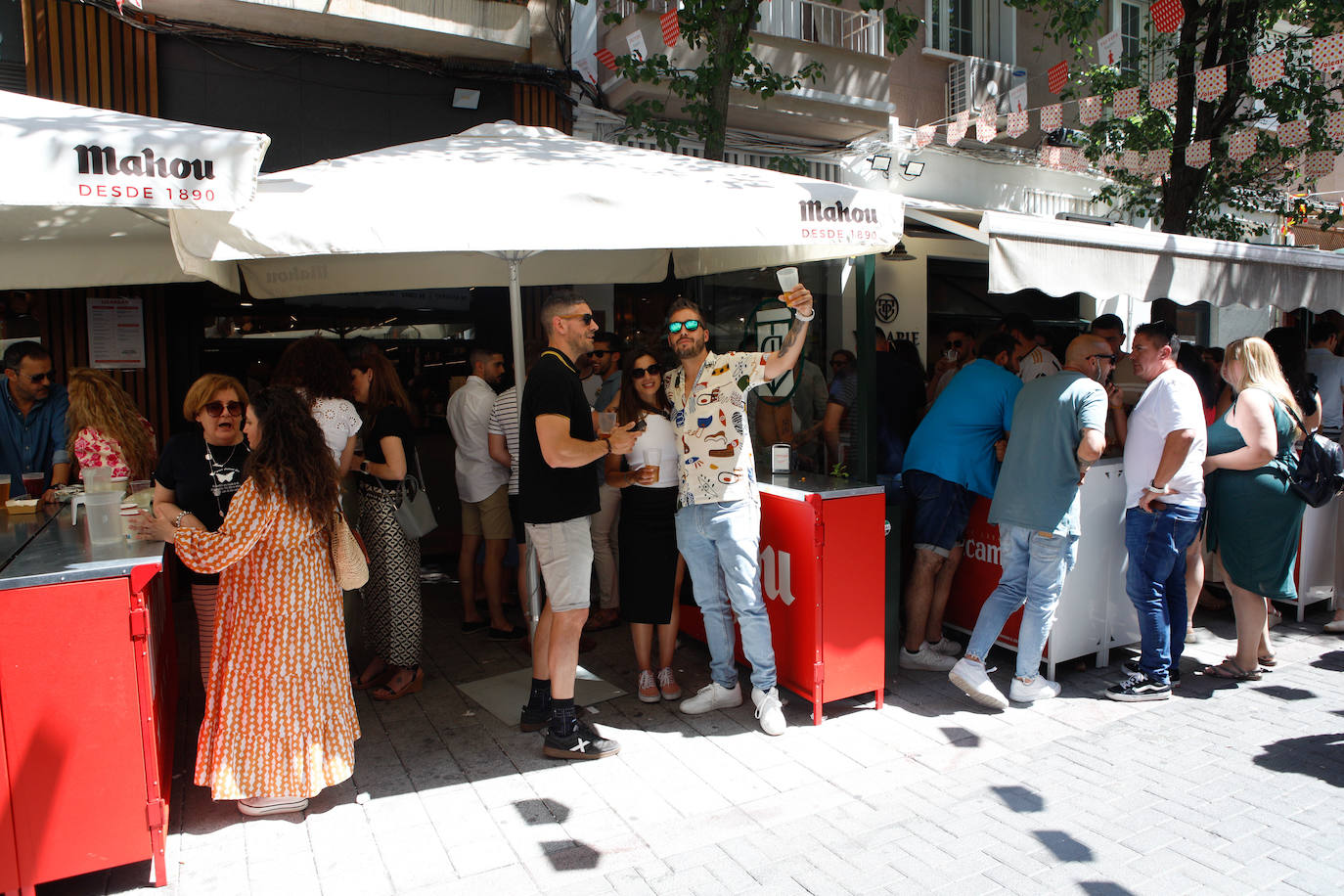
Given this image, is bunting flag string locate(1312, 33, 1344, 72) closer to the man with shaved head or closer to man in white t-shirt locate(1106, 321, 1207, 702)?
man in white t-shirt locate(1106, 321, 1207, 702)

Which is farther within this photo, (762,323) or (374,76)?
(374,76)

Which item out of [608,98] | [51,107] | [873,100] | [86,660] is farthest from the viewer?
[873,100]

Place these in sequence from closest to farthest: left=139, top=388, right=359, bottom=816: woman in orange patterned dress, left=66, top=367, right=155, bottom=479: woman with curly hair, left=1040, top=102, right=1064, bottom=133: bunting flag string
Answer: left=139, top=388, right=359, bottom=816: woman in orange patterned dress, left=66, top=367, right=155, bottom=479: woman with curly hair, left=1040, top=102, right=1064, bottom=133: bunting flag string

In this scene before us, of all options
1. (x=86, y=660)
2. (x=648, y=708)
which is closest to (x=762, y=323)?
(x=648, y=708)

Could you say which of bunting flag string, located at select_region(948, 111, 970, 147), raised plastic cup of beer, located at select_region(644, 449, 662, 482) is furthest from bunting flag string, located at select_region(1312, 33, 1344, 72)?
raised plastic cup of beer, located at select_region(644, 449, 662, 482)

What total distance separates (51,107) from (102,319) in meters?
3.48

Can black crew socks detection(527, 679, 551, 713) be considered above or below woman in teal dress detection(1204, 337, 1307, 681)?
below

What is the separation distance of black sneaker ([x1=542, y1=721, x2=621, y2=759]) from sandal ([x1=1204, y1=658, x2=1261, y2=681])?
356cm

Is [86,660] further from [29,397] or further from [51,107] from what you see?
[29,397]

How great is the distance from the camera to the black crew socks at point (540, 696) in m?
4.40

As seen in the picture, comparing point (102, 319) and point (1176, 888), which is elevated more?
point (102, 319)

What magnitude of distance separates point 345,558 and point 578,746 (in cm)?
137

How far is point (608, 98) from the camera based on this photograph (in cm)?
890

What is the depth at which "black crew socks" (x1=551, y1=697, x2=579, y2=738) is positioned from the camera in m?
4.09
